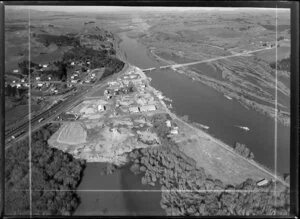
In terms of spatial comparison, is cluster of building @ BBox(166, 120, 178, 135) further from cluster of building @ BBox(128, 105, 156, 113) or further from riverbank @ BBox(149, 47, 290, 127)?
riverbank @ BBox(149, 47, 290, 127)

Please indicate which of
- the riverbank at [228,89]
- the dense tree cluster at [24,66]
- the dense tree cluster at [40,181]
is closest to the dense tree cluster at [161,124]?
the riverbank at [228,89]

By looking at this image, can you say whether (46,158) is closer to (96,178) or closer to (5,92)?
(96,178)

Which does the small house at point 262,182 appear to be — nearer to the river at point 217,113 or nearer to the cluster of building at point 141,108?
the river at point 217,113

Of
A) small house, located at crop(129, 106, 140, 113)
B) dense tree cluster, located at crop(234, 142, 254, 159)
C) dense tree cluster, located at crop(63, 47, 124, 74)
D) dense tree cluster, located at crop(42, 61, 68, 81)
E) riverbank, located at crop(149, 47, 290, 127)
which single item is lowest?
dense tree cluster, located at crop(234, 142, 254, 159)

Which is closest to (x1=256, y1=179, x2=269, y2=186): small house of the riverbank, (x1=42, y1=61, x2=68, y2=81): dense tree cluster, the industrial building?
the riverbank

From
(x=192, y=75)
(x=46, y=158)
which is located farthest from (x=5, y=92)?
(x=192, y=75)

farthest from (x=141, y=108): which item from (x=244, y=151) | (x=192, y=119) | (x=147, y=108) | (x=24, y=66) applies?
(x=24, y=66)
